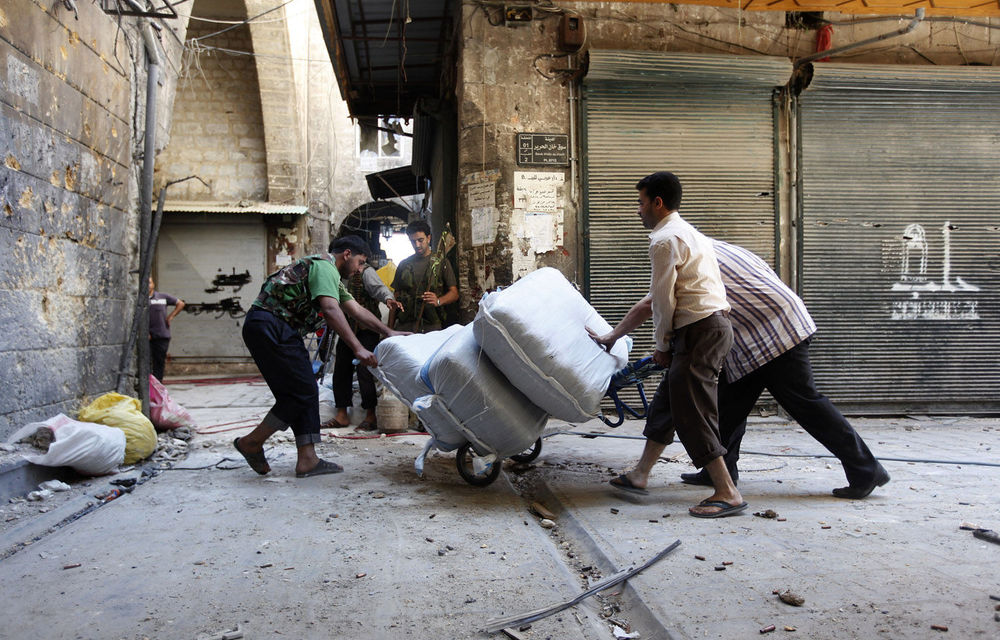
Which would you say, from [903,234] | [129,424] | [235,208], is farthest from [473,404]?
[235,208]

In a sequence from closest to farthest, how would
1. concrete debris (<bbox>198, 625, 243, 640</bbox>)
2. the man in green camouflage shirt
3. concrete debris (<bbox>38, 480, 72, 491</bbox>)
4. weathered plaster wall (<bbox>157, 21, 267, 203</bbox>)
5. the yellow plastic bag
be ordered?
1. concrete debris (<bbox>198, 625, 243, 640</bbox>)
2. concrete debris (<bbox>38, 480, 72, 491</bbox>)
3. the man in green camouflage shirt
4. the yellow plastic bag
5. weathered plaster wall (<bbox>157, 21, 267, 203</bbox>)

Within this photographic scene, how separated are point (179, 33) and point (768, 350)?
6303 millimetres

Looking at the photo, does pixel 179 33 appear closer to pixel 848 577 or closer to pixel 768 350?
pixel 768 350

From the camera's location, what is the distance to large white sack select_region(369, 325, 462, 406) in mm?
3850

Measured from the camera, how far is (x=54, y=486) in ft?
12.6

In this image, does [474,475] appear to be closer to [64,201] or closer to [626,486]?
[626,486]

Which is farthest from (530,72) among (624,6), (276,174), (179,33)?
(276,174)

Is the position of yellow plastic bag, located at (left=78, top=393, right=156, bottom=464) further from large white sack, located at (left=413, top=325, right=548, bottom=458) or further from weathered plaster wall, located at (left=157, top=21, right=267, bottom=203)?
weathered plaster wall, located at (left=157, top=21, right=267, bottom=203)

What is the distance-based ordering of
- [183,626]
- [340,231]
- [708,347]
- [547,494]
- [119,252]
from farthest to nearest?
[340,231] → [119,252] → [547,494] → [708,347] → [183,626]

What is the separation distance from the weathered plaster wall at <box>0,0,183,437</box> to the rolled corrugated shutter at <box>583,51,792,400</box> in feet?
13.1

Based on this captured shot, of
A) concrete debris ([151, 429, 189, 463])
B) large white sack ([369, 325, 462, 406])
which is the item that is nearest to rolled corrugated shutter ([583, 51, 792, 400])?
large white sack ([369, 325, 462, 406])

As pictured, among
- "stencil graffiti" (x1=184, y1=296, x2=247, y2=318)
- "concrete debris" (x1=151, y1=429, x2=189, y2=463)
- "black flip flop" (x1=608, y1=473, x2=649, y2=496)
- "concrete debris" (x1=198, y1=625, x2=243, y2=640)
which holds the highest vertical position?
"stencil graffiti" (x1=184, y1=296, x2=247, y2=318)

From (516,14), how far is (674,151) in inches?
76.0

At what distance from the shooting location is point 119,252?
568 centimetres
